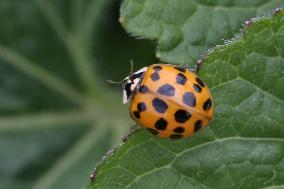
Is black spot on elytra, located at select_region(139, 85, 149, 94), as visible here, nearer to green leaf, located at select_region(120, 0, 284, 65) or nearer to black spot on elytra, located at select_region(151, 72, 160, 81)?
black spot on elytra, located at select_region(151, 72, 160, 81)

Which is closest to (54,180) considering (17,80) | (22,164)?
(22,164)

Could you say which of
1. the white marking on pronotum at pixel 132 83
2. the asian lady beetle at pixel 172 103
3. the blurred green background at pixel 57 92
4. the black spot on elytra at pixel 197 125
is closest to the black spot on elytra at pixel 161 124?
the asian lady beetle at pixel 172 103

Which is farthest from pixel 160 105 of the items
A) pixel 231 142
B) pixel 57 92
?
pixel 57 92

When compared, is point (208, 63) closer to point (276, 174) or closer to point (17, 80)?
point (276, 174)

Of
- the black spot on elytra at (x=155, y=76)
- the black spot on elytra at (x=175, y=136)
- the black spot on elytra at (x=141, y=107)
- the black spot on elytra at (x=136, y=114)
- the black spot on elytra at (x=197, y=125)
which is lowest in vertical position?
the black spot on elytra at (x=175, y=136)

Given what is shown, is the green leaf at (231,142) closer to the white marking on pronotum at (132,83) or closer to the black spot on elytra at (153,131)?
the black spot on elytra at (153,131)

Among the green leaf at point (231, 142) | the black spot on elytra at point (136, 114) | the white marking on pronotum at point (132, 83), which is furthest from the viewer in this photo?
the white marking on pronotum at point (132, 83)
